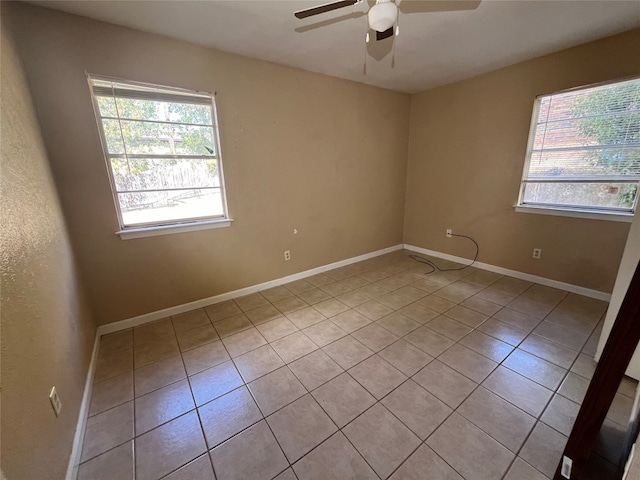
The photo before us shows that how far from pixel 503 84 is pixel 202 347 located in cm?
427

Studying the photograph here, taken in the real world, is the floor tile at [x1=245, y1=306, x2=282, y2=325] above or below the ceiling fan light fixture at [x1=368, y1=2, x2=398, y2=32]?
below

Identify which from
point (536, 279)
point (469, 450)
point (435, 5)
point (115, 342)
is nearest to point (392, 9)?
point (435, 5)

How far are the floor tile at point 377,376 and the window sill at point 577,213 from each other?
261 centimetres

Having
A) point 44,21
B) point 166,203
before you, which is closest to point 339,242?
point 166,203

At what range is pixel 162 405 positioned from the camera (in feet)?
5.32

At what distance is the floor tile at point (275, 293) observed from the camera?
2957 mm

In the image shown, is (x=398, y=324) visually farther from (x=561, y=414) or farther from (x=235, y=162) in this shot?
(x=235, y=162)

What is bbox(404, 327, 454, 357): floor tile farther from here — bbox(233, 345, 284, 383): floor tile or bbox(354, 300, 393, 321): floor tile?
bbox(233, 345, 284, 383): floor tile

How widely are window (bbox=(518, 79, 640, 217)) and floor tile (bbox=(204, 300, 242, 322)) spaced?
3.59 meters

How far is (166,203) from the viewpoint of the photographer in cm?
246

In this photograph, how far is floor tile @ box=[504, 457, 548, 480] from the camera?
120cm

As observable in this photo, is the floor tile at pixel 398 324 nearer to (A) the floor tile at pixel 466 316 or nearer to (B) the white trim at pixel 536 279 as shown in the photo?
(A) the floor tile at pixel 466 316

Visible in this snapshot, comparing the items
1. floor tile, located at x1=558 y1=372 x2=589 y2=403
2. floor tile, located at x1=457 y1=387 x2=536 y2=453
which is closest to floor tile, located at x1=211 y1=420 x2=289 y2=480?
floor tile, located at x1=457 y1=387 x2=536 y2=453

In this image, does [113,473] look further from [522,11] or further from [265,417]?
[522,11]
